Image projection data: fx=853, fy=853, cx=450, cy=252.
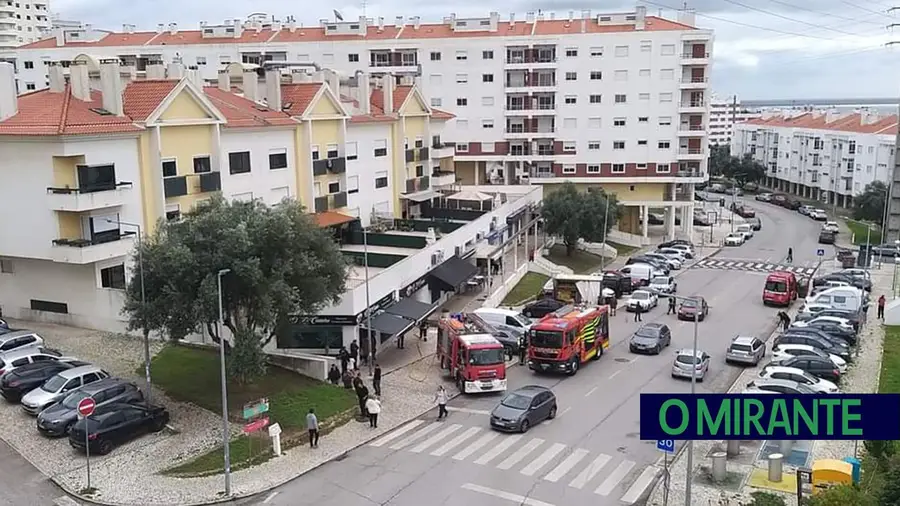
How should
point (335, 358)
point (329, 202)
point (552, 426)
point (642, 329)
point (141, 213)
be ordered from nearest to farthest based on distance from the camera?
point (552, 426) < point (335, 358) < point (141, 213) < point (642, 329) < point (329, 202)

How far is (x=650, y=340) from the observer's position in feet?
134

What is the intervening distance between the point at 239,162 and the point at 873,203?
7024 cm

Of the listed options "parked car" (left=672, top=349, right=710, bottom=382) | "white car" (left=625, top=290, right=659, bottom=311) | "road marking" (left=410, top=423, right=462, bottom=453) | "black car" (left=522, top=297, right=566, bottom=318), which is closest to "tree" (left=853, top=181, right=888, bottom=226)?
"white car" (left=625, top=290, right=659, bottom=311)

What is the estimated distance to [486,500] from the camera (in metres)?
23.9

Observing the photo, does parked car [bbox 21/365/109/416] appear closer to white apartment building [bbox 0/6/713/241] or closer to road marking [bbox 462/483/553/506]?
road marking [bbox 462/483/553/506]

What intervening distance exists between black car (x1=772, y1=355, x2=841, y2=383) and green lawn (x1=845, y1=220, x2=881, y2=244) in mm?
49460

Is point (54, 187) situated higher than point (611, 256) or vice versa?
point (54, 187)

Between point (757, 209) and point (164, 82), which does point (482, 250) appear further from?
point (757, 209)

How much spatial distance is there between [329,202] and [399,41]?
34.6 m

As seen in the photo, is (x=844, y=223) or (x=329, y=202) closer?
(x=329, y=202)

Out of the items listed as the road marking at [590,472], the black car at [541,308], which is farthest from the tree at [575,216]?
the road marking at [590,472]

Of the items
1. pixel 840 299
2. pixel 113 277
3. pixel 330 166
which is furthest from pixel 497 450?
pixel 840 299

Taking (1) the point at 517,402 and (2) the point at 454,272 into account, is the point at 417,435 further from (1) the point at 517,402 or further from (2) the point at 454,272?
(2) the point at 454,272

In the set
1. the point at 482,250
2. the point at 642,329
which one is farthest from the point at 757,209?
the point at 642,329
